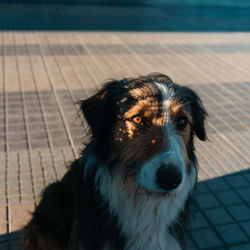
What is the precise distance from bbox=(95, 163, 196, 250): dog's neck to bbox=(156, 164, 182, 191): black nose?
37 cm

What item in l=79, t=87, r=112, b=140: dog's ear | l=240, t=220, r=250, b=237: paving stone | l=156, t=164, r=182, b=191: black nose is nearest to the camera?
l=156, t=164, r=182, b=191: black nose

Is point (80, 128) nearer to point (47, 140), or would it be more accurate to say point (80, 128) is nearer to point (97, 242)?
point (47, 140)

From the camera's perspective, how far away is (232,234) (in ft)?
12.0

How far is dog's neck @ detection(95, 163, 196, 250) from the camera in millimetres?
2627

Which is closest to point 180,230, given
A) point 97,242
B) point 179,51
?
point 97,242

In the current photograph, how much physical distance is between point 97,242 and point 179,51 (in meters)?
7.65

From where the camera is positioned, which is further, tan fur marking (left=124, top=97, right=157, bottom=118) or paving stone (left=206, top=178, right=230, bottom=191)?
paving stone (left=206, top=178, right=230, bottom=191)

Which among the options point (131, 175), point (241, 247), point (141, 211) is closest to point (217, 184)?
point (241, 247)

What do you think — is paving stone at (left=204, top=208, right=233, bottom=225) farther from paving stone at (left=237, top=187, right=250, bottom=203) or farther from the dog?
the dog

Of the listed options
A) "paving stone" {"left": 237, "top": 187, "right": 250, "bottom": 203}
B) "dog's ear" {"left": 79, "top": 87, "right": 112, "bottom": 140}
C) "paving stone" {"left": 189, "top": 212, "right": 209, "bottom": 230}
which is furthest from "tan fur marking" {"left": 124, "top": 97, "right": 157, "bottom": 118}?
"paving stone" {"left": 237, "top": 187, "right": 250, "bottom": 203}

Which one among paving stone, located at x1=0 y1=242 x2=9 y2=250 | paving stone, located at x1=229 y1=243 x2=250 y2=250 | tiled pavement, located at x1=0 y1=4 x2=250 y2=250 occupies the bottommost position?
paving stone, located at x1=229 y1=243 x2=250 y2=250

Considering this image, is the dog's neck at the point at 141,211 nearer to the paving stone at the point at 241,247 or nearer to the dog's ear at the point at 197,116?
the dog's ear at the point at 197,116

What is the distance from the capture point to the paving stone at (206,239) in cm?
348

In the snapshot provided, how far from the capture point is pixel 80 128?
5344 mm
